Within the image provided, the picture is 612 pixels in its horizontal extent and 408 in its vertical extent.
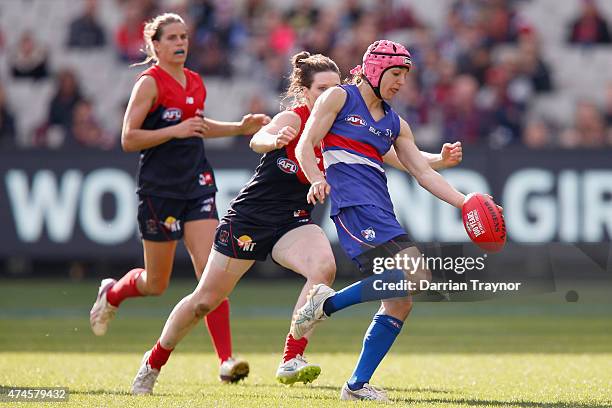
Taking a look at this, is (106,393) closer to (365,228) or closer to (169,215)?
(169,215)

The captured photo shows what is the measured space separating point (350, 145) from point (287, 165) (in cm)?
81

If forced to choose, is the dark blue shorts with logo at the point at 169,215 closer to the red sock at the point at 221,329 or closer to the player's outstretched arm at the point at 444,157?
the red sock at the point at 221,329

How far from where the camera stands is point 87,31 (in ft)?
65.0

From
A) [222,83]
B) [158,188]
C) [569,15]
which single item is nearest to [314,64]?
[158,188]

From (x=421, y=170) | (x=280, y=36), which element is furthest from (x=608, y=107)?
(x=421, y=170)

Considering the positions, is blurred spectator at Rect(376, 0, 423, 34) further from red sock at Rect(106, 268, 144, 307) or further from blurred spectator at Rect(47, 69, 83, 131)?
red sock at Rect(106, 268, 144, 307)

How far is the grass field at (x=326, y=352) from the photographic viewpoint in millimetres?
7582

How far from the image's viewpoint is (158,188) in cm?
863

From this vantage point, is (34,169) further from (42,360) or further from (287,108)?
(287,108)

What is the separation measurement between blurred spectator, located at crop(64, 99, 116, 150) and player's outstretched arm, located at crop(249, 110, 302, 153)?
9.79 meters

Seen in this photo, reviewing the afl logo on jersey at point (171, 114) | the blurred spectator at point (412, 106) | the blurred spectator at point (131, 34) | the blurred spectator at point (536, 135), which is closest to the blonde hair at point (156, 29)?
the afl logo on jersey at point (171, 114)

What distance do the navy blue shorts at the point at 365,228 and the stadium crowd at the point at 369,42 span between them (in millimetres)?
9696

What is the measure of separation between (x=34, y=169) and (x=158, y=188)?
8.11 metres

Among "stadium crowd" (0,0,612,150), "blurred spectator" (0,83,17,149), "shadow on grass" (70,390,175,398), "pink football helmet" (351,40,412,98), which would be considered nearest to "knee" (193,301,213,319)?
"shadow on grass" (70,390,175,398)
